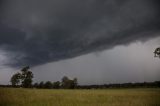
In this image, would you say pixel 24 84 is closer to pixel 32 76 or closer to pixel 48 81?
pixel 32 76

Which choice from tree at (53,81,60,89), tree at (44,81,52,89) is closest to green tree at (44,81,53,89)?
tree at (44,81,52,89)

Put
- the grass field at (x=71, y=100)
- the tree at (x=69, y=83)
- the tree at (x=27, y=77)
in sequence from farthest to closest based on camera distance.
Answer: the tree at (x=69, y=83) < the tree at (x=27, y=77) < the grass field at (x=71, y=100)

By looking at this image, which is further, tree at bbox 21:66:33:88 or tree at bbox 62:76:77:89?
tree at bbox 62:76:77:89

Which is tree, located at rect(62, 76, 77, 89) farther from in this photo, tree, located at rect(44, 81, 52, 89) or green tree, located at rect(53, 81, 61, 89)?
tree, located at rect(44, 81, 52, 89)

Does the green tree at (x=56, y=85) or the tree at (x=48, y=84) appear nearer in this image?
the tree at (x=48, y=84)

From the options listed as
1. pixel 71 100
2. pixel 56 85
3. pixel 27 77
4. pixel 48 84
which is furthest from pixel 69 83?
pixel 71 100

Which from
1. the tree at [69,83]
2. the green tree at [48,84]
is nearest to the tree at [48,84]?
the green tree at [48,84]

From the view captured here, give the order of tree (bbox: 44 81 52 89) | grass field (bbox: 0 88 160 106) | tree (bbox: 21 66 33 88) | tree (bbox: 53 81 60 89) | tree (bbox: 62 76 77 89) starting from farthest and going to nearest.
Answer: tree (bbox: 53 81 60 89) < tree (bbox: 62 76 77 89) < tree (bbox: 44 81 52 89) < tree (bbox: 21 66 33 88) < grass field (bbox: 0 88 160 106)

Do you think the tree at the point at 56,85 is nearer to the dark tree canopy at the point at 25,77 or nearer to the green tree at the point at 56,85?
the green tree at the point at 56,85

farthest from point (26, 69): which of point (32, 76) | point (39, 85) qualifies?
point (39, 85)

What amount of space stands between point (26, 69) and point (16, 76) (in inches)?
270

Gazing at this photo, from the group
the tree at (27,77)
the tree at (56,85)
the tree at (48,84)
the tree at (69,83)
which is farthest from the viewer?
the tree at (56,85)

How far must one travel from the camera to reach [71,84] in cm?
12500

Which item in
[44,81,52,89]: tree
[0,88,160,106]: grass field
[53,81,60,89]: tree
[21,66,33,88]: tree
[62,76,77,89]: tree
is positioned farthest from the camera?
[53,81,60,89]: tree
